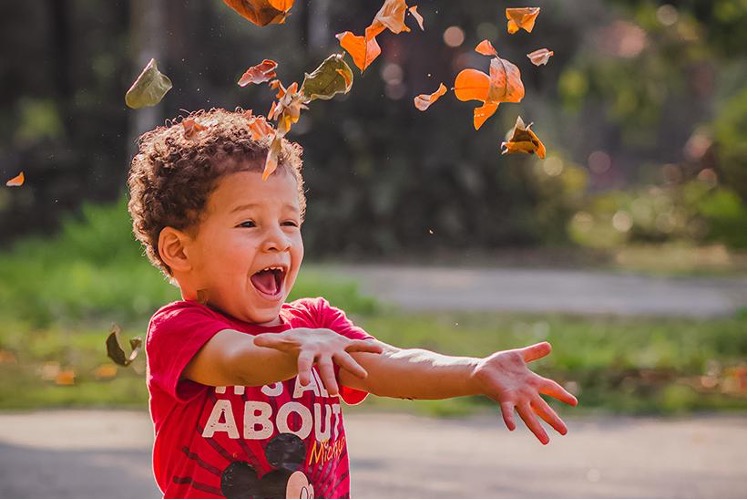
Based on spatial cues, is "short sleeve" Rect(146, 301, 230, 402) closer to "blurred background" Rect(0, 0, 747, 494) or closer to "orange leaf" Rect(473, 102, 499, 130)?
"orange leaf" Rect(473, 102, 499, 130)

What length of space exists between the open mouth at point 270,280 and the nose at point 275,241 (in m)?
0.05

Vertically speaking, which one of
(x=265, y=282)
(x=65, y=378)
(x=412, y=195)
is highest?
(x=412, y=195)

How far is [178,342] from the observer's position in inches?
116

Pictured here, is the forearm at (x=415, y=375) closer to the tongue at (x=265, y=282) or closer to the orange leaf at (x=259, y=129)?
the tongue at (x=265, y=282)

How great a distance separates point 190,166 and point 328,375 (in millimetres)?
831

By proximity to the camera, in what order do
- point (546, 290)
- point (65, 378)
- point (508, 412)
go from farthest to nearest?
point (546, 290) < point (65, 378) < point (508, 412)

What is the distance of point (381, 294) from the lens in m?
11.9

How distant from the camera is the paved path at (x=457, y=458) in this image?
17.4 feet

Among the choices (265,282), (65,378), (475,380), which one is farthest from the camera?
(65,378)

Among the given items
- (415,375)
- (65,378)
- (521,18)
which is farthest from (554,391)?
(65,378)

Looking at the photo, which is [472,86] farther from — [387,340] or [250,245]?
[387,340]

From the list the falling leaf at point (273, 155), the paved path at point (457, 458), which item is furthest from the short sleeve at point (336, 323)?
the paved path at point (457, 458)

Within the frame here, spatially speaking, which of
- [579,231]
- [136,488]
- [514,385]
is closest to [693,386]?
[136,488]

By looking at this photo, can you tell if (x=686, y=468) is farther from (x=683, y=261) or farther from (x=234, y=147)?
(x=683, y=261)
